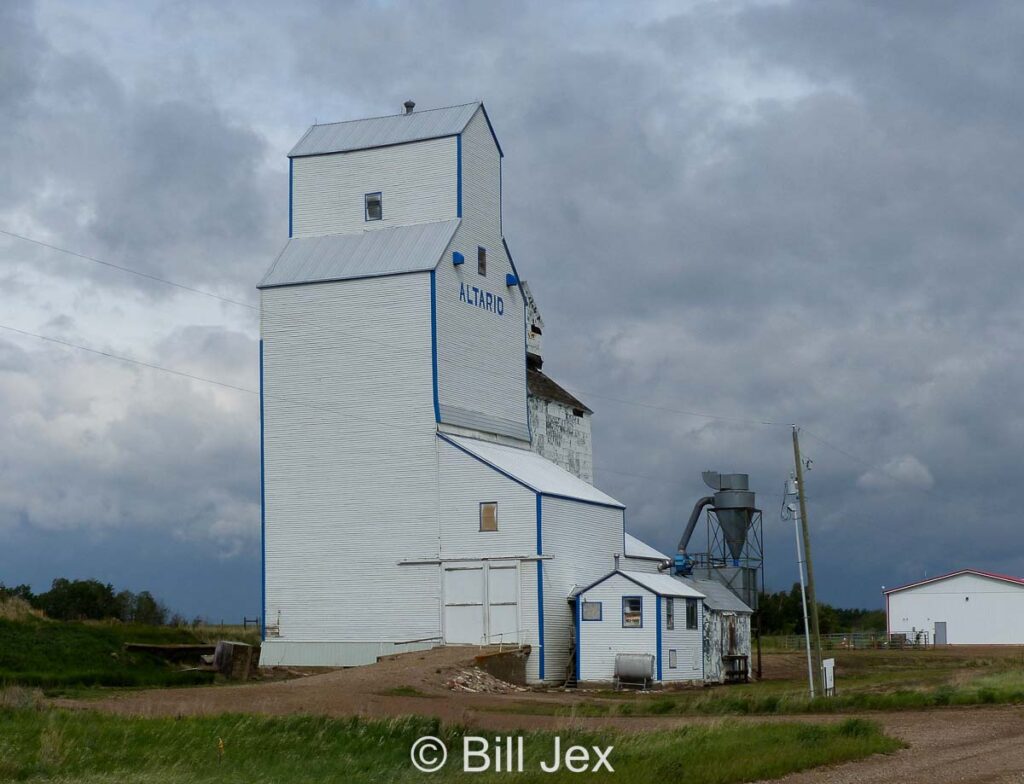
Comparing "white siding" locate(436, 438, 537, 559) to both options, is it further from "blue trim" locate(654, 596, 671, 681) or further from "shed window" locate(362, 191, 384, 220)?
"shed window" locate(362, 191, 384, 220)

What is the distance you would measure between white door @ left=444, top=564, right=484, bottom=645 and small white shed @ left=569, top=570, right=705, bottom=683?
2.89m

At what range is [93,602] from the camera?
218 ft

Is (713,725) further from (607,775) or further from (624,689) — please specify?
(624,689)

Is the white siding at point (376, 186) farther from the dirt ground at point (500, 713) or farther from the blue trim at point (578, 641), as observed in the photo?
the dirt ground at point (500, 713)

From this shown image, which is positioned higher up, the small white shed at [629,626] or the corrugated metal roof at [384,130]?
the corrugated metal roof at [384,130]

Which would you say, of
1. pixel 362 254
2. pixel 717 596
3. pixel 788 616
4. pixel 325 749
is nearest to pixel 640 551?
pixel 717 596

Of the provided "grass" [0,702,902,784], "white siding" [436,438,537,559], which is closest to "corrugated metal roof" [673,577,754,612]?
"white siding" [436,438,537,559]

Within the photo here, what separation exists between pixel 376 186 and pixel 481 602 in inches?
583

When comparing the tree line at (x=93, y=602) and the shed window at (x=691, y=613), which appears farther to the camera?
the tree line at (x=93, y=602)

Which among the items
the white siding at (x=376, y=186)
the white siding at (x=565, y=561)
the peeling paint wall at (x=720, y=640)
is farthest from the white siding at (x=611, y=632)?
the white siding at (x=376, y=186)

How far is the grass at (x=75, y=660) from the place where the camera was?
1344 inches

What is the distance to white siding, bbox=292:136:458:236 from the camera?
44.5 meters

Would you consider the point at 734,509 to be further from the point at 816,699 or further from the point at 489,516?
the point at 816,699

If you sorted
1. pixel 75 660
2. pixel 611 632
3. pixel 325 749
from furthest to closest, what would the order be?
1. pixel 611 632
2. pixel 75 660
3. pixel 325 749
